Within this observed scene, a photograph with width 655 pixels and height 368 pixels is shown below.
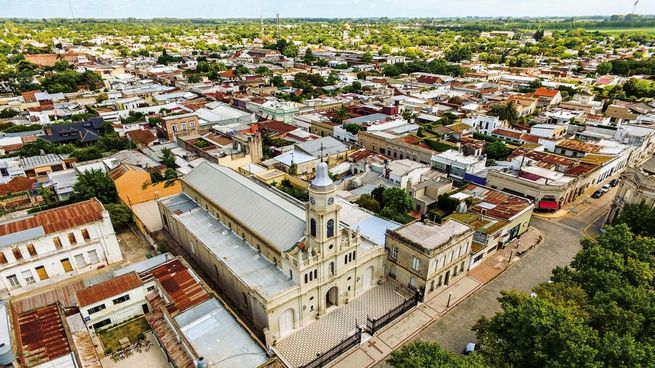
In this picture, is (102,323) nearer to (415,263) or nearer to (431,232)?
(415,263)

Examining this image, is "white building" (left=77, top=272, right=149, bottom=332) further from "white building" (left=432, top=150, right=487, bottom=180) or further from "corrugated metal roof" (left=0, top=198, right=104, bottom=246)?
"white building" (left=432, top=150, right=487, bottom=180)

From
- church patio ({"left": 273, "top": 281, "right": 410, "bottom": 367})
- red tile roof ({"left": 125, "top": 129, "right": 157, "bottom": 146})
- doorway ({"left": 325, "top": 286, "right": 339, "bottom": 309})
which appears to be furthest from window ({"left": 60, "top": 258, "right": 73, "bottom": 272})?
red tile roof ({"left": 125, "top": 129, "right": 157, "bottom": 146})

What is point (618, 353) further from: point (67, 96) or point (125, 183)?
point (67, 96)

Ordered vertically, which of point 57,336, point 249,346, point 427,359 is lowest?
point 249,346

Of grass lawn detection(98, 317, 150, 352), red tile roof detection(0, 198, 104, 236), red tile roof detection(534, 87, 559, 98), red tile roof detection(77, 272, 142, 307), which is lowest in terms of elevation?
grass lawn detection(98, 317, 150, 352)

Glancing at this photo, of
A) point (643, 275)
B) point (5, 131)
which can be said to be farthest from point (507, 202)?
point (5, 131)
